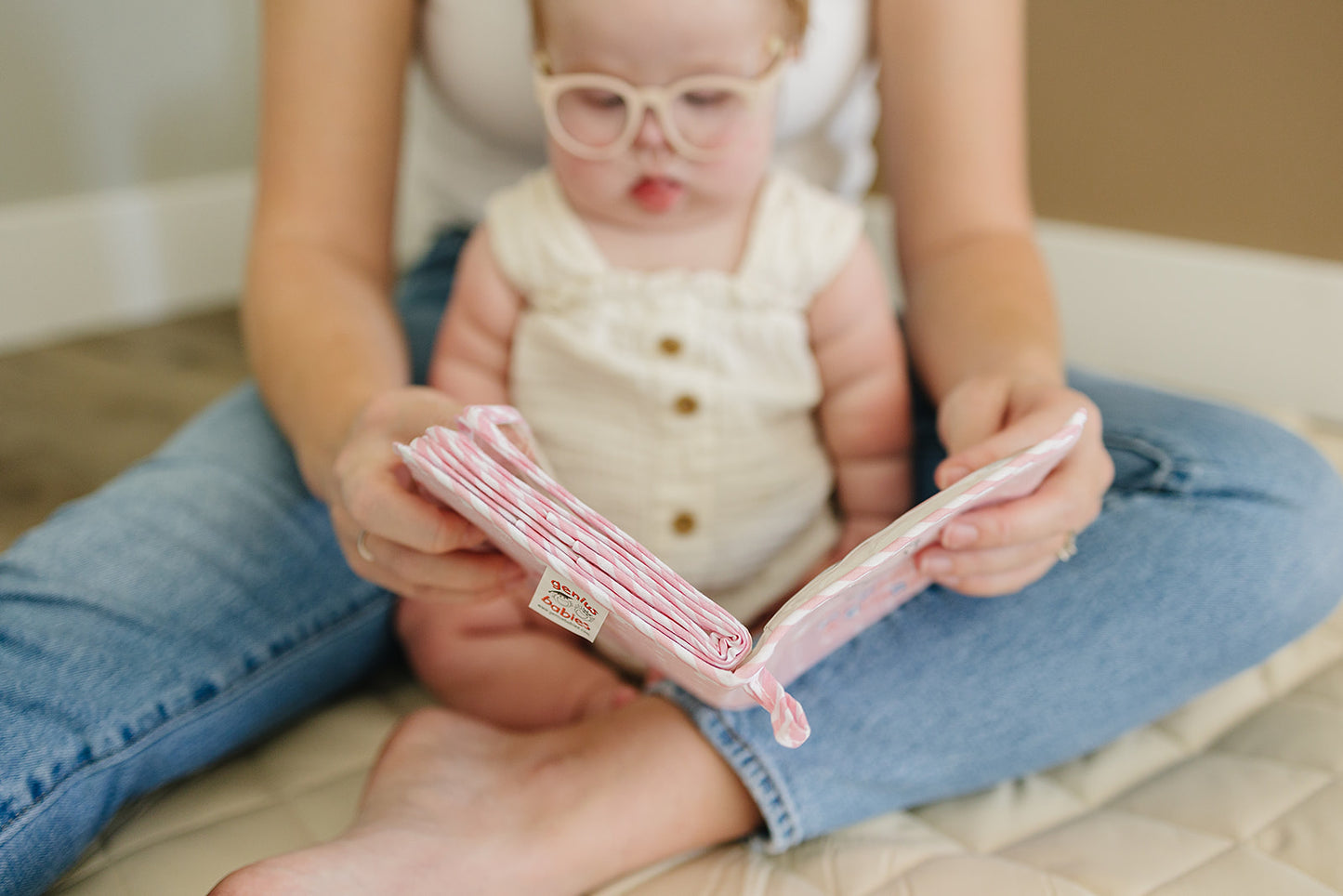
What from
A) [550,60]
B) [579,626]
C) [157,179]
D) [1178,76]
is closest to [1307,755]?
[579,626]

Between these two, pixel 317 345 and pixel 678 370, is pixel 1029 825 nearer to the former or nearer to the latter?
pixel 678 370

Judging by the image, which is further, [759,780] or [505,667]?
[505,667]

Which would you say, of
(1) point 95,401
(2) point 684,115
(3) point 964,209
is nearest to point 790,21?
(2) point 684,115

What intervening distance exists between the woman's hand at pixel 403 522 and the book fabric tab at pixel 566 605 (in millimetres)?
109

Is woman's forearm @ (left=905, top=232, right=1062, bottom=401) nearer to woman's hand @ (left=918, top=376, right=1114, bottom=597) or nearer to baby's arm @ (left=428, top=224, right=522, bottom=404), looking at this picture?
woman's hand @ (left=918, top=376, right=1114, bottom=597)

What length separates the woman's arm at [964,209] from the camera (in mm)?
808

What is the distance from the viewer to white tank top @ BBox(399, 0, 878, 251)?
3.16 ft

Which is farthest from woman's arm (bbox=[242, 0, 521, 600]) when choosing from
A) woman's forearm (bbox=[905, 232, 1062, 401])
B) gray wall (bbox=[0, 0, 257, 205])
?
gray wall (bbox=[0, 0, 257, 205])

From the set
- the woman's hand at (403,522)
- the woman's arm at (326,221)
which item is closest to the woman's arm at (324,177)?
the woman's arm at (326,221)

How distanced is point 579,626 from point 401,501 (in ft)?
0.46

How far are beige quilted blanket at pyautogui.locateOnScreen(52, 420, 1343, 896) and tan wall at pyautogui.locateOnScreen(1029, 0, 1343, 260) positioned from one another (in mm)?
852

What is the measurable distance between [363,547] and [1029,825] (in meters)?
0.49

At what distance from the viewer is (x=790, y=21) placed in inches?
31.6

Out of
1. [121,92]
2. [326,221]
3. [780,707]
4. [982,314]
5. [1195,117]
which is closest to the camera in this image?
[780,707]
